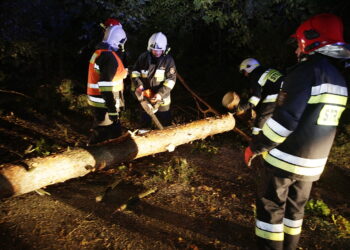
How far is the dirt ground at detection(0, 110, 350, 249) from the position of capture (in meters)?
2.96

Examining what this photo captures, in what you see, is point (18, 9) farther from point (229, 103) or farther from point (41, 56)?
point (229, 103)

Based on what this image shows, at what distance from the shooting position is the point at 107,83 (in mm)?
3750

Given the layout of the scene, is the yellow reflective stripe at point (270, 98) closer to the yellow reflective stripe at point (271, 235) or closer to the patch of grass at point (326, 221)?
the patch of grass at point (326, 221)

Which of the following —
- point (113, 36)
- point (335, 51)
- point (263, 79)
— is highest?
point (113, 36)

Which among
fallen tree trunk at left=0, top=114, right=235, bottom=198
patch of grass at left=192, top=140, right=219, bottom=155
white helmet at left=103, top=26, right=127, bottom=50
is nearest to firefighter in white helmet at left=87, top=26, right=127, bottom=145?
white helmet at left=103, top=26, right=127, bottom=50

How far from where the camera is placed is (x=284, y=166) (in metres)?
2.47

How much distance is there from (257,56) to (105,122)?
190 inches

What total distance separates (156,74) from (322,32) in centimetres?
319

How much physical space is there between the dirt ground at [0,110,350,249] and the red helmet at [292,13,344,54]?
88.2 inches

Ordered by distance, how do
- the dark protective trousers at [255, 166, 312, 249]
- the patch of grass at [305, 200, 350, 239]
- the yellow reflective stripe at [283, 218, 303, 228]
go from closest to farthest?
the dark protective trousers at [255, 166, 312, 249], the yellow reflective stripe at [283, 218, 303, 228], the patch of grass at [305, 200, 350, 239]

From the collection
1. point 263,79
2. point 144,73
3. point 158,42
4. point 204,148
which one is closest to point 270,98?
point 263,79

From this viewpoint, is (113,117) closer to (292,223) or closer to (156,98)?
(156,98)

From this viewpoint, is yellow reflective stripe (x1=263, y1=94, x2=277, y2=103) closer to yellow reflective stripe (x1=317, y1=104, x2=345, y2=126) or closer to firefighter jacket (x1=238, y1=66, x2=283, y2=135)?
firefighter jacket (x1=238, y1=66, x2=283, y2=135)

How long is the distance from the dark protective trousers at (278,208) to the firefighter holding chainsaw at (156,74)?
2.77 m
